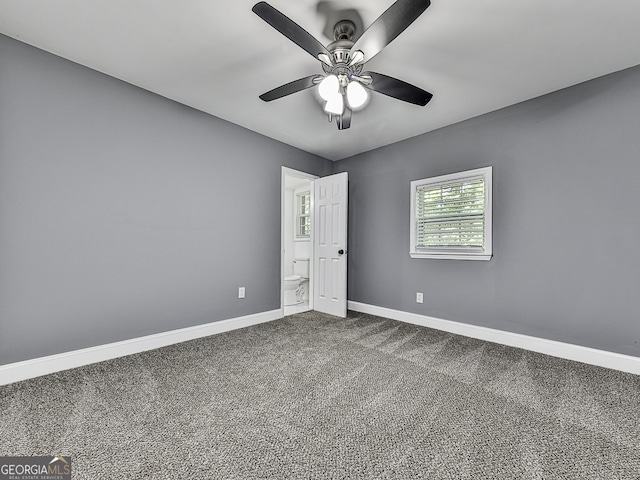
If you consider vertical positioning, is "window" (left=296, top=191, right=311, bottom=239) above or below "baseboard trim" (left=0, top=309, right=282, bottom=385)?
above

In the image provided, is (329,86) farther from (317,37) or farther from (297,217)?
(297,217)

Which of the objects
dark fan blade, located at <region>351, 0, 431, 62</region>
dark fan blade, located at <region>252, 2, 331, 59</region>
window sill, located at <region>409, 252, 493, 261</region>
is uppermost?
dark fan blade, located at <region>252, 2, 331, 59</region>

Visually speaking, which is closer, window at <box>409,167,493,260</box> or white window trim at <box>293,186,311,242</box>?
window at <box>409,167,493,260</box>

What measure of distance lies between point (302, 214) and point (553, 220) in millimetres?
4126

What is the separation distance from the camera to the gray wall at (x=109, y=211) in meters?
2.05

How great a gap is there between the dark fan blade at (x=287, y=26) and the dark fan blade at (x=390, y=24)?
24 centimetres

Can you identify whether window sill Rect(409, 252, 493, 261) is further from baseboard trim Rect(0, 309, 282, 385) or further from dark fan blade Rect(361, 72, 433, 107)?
baseboard trim Rect(0, 309, 282, 385)

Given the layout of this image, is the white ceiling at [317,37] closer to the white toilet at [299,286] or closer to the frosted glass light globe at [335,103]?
the frosted glass light globe at [335,103]

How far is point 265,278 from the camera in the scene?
367cm

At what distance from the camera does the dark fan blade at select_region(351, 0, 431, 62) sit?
4.23ft

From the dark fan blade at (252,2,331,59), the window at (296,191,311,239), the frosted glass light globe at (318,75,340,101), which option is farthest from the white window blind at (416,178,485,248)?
the window at (296,191,311,239)

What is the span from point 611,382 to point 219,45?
3.75 meters

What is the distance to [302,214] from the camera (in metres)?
5.88

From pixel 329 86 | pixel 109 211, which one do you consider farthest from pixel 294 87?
pixel 109 211
